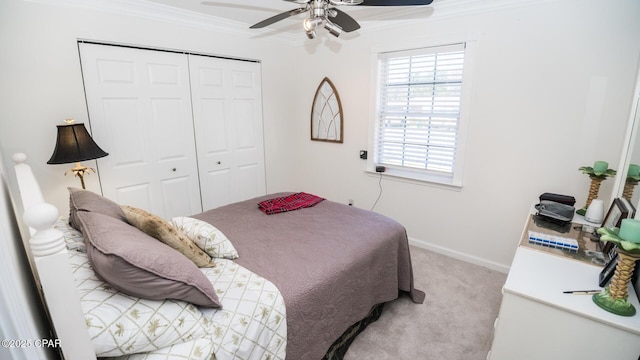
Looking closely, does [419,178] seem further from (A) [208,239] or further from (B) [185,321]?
(B) [185,321]

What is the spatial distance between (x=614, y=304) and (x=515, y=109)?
1799 millimetres

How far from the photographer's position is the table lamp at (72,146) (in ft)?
7.02

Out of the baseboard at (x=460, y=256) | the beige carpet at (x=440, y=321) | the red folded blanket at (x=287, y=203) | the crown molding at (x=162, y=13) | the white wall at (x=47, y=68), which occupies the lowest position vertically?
the beige carpet at (x=440, y=321)

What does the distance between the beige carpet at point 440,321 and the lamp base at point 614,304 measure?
2.96 feet

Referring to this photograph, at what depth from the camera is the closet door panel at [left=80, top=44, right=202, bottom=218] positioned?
2.56 metres

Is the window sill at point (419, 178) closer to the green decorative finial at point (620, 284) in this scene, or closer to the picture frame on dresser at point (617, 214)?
the picture frame on dresser at point (617, 214)

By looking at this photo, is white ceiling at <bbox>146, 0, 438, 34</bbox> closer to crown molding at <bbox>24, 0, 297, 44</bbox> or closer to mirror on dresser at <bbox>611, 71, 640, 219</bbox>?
Answer: crown molding at <bbox>24, 0, 297, 44</bbox>

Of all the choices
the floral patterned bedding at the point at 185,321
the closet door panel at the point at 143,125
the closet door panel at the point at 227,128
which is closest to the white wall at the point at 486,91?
the closet door panel at the point at 143,125

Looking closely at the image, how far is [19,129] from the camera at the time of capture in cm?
220

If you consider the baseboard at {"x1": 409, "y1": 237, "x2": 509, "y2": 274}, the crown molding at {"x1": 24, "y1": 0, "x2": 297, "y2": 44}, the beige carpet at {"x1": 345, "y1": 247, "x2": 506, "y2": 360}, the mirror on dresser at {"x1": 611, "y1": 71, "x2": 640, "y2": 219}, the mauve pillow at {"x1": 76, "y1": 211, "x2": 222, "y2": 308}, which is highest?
the crown molding at {"x1": 24, "y1": 0, "x2": 297, "y2": 44}

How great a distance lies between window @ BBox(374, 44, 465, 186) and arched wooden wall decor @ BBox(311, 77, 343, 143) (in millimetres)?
548

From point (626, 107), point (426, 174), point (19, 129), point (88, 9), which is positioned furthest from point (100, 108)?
point (626, 107)

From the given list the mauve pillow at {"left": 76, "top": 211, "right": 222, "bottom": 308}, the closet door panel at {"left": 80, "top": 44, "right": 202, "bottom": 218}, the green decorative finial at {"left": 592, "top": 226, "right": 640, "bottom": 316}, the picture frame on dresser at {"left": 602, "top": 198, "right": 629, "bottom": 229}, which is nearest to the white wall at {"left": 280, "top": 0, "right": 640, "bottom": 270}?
the picture frame on dresser at {"left": 602, "top": 198, "right": 629, "bottom": 229}

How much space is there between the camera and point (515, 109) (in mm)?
2525
